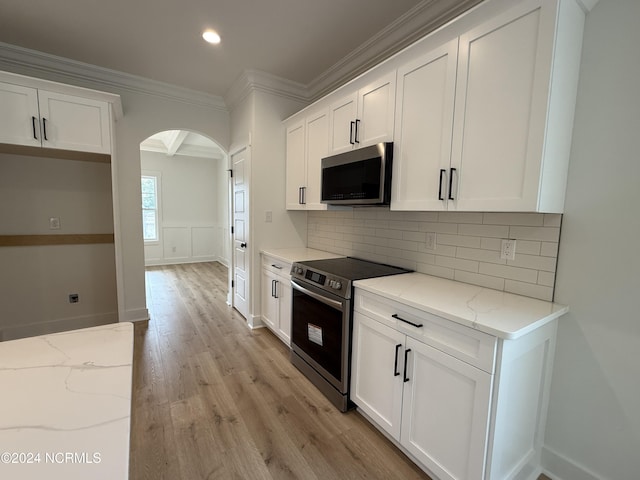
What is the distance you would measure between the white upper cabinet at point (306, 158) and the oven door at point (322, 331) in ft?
2.84

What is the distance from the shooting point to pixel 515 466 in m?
1.41

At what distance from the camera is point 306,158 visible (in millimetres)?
2891

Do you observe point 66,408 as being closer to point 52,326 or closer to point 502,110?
point 502,110

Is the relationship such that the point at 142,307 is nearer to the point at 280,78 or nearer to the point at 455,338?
the point at 280,78

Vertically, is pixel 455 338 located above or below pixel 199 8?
below

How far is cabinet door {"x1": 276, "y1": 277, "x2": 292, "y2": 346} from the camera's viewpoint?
2734 millimetres

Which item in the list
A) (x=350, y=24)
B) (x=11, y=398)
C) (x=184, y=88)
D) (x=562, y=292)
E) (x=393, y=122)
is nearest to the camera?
(x=11, y=398)

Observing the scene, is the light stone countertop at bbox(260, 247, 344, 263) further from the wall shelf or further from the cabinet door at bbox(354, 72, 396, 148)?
the wall shelf

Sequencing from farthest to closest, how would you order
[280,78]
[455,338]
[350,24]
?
[280,78]
[350,24]
[455,338]

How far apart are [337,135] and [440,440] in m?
2.14

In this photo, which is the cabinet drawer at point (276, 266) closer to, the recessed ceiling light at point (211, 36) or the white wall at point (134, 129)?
the white wall at point (134, 129)

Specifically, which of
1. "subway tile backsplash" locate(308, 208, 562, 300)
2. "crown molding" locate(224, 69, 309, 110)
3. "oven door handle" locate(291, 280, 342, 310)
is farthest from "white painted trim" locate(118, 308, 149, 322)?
"crown molding" locate(224, 69, 309, 110)

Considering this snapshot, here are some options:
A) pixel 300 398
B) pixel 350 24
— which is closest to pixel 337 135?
pixel 350 24

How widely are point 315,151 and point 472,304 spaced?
6.24 ft
